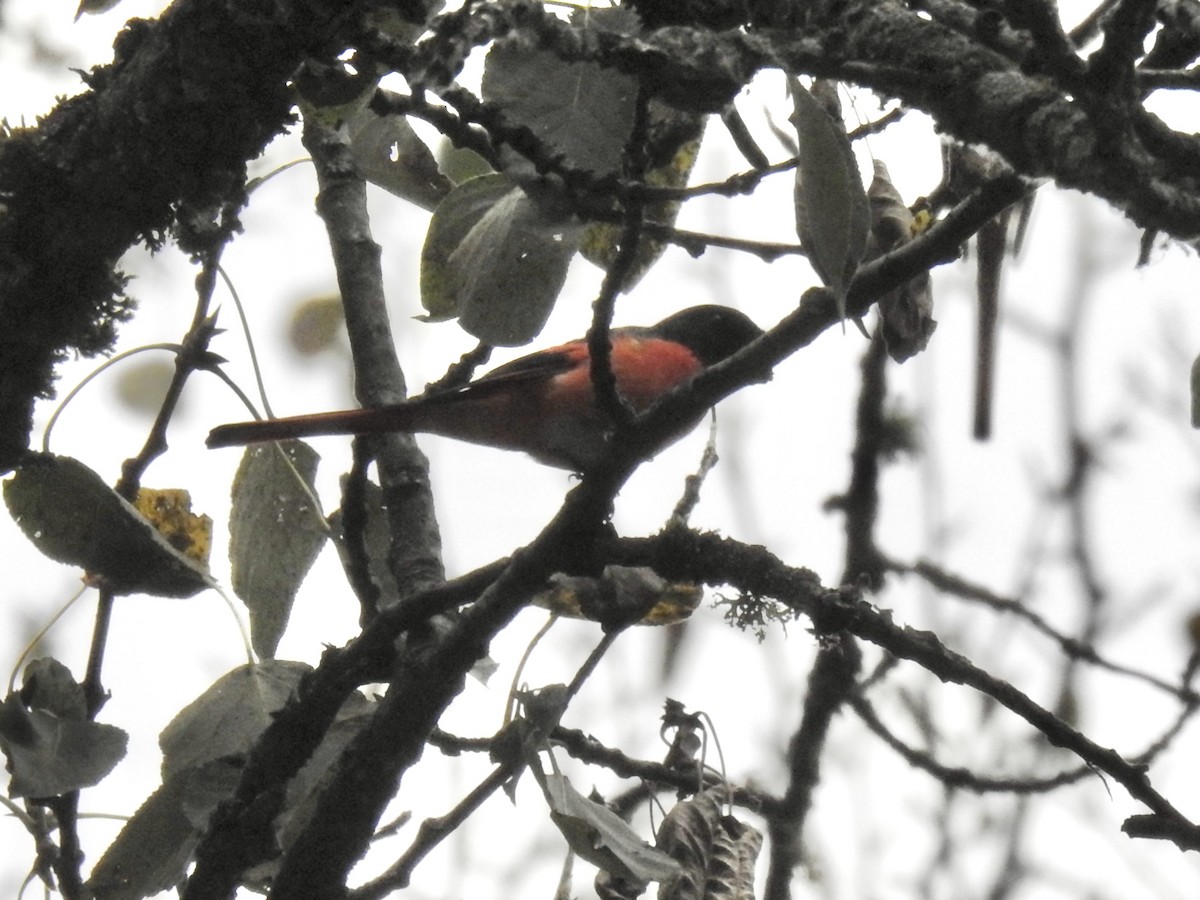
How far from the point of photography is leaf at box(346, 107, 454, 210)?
3164 millimetres

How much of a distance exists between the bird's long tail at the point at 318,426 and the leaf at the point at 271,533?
0.24 ft

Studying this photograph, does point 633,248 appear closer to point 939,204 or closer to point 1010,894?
point 939,204

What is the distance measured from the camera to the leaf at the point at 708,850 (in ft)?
7.98

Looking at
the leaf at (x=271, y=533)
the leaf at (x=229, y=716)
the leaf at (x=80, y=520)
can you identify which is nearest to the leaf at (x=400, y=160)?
the leaf at (x=271, y=533)

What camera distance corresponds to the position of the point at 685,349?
15.9 feet

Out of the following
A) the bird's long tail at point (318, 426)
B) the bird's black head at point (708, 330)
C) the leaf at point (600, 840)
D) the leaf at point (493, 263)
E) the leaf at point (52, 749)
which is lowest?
the leaf at point (52, 749)

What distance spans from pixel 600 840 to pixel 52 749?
92cm

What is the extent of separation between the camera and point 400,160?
3.18 m

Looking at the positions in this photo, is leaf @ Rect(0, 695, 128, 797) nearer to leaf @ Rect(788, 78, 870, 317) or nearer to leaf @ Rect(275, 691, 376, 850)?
leaf @ Rect(275, 691, 376, 850)

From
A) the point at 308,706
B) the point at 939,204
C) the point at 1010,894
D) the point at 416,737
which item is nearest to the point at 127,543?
the point at 308,706

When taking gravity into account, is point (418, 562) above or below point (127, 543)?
above

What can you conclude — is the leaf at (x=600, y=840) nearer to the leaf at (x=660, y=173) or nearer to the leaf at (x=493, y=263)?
the leaf at (x=493, y=263)

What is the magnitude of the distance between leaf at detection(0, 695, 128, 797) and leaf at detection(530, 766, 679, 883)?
28.6 inches

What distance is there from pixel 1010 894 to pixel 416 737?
21.1 ft
